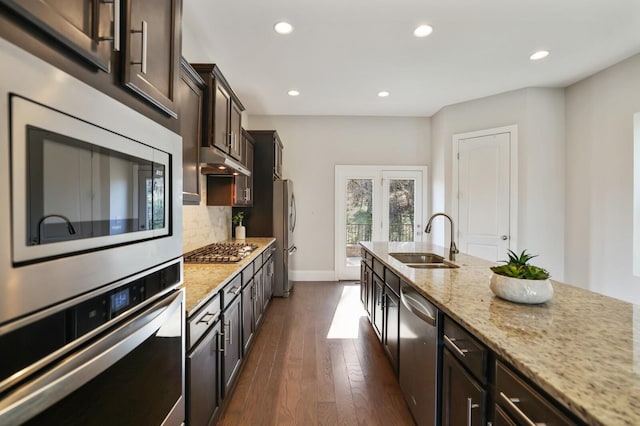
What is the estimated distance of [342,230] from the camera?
5.51m

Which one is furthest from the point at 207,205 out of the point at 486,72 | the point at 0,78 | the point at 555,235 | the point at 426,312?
the point at 555,235

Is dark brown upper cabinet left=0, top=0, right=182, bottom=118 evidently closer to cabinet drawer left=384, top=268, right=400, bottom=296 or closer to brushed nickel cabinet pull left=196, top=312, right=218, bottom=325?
brushed nickel cabinet pull left=196, top=312, right=218, bottom=325

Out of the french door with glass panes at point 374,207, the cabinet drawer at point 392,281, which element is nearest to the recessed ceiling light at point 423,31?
the cabinet drawer at point 392,281

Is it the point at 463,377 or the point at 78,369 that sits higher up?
the point at 78,369

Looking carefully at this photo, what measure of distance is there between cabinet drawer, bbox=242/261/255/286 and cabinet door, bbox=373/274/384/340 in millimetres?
1171

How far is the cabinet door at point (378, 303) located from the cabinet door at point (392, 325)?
0.12 m

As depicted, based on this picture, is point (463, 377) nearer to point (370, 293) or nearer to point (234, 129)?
point (370, 293)

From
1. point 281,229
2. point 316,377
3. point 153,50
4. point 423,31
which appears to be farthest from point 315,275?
point 153,50

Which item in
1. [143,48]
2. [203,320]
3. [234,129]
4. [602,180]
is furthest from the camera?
[602,180]

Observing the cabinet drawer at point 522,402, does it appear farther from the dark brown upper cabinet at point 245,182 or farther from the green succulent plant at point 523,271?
the dark brown upper cabinet at point 245,182

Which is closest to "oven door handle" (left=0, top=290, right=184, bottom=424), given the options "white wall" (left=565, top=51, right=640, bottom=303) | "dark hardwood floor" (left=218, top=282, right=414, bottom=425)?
"dark hardwood floor" (left=218, top=282, right=414, bottom=425)

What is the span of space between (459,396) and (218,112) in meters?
2.40

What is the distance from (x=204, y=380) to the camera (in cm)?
150

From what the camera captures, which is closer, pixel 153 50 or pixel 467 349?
pixel 153 50
